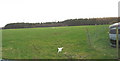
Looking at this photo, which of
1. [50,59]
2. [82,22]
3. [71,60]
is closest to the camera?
[71,60]

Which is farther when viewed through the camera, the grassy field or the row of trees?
the row of trees

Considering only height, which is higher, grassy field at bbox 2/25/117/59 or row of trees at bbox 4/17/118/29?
row of trees at bbox 4/17/118/29

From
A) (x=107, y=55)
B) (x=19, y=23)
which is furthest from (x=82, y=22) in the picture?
(x=107, y=55)

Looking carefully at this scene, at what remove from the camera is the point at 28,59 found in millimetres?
7445

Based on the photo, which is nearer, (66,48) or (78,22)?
(66,48)

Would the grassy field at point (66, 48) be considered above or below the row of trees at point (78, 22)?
below

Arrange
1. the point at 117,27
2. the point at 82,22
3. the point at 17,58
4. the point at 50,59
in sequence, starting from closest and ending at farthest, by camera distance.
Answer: the point at 117,27 → the point at 50,59 → the point at 17,58 → the point at 82,22

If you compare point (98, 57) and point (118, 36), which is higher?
point (118, 36)

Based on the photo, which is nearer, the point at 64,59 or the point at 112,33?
the point at 112,33

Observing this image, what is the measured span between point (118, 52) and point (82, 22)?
72.4 ft

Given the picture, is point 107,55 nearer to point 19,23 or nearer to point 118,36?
point 118,36

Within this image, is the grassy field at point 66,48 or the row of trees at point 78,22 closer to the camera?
the grassy field at point 66,48

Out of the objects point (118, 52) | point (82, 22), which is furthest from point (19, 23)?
point (118, 52)

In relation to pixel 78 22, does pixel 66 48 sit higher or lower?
lower
